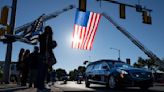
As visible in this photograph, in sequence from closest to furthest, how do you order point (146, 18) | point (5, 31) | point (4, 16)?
point (4, 16) → point (5, 31) → point (146, 18)

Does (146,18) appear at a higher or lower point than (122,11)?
lower

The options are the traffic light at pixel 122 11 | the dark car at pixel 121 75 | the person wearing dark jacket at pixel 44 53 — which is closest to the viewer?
the person wearing dark jacket at pixel 44 53

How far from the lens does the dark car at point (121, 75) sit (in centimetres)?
1278

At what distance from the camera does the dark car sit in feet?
41.9

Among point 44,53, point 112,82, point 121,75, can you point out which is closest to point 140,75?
point 121,75

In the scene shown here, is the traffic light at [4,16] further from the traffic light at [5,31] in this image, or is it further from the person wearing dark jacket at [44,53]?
the person wearing dark jacket at [44,53]

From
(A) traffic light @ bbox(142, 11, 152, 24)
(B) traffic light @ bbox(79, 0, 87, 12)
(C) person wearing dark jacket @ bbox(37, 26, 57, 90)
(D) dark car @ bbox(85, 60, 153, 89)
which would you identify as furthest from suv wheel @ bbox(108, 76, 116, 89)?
(A) traffic light @ bbox(142, 11, 152, 24)

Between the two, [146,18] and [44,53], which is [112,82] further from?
[146,18]

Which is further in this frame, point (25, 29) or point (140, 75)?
point (25, 29)

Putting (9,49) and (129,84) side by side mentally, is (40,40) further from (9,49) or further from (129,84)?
(9,49)

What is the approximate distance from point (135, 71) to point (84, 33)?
19.6 meters

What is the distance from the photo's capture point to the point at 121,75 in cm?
1297

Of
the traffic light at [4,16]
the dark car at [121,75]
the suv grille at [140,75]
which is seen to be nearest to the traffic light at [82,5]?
the traffic light at [4,16]

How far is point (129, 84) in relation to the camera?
12797mm
